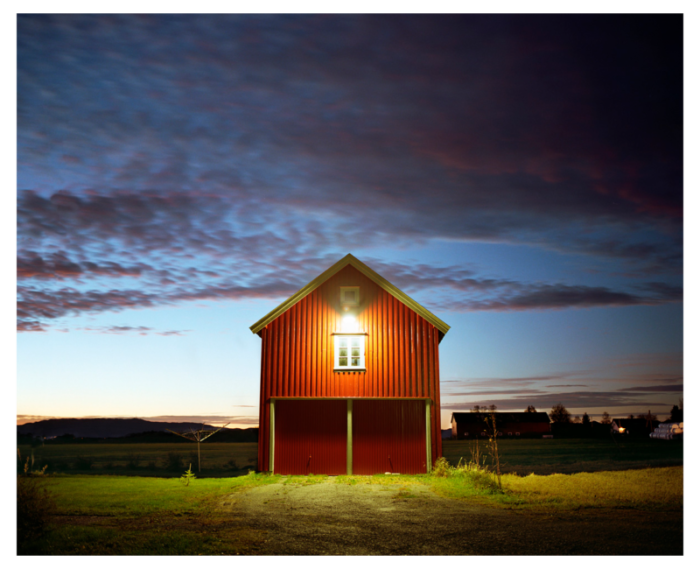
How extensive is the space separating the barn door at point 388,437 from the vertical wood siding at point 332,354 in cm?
52

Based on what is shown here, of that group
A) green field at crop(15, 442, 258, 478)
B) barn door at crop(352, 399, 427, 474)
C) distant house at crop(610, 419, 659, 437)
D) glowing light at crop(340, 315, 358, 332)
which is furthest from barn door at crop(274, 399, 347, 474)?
distant house at crop(610, 419, 659, 437)

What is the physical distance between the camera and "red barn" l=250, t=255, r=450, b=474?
22.0 m

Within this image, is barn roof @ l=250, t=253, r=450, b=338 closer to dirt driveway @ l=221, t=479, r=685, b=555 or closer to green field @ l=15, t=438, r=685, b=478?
green field @ l=15, t=438, r=685, b=478

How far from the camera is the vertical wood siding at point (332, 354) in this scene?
22.3m

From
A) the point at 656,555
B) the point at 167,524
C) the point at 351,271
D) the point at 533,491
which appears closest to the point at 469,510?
the point at 533,491

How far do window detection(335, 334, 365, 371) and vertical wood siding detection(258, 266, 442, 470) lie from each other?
232mm

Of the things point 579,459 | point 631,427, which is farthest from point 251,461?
point 631,427

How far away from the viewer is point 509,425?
100m

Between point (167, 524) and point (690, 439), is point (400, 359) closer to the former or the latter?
point (167, 524)

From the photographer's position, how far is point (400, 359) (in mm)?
22656

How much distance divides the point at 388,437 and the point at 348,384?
9.04 ft

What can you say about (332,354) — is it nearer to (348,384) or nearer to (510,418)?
(348,384)

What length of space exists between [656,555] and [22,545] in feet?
35.6

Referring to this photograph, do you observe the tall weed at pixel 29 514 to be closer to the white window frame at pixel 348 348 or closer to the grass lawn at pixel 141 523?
the grass lawn at pixel 141 523
